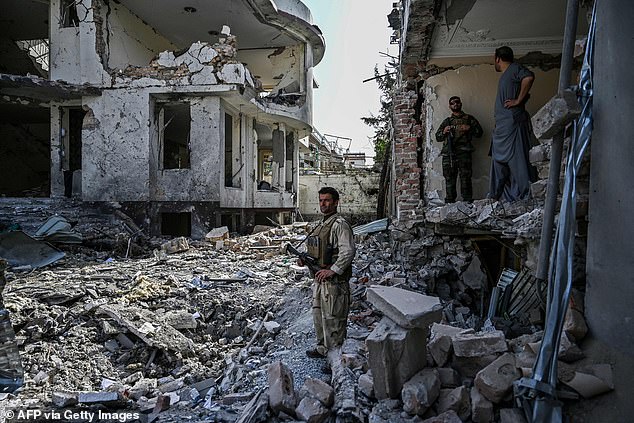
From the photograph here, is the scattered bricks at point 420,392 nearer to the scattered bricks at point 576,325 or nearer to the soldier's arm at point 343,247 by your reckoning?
the scattered bricks at point 576,325

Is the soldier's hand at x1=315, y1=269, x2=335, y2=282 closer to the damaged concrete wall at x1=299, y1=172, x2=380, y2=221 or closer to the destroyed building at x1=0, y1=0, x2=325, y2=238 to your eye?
the destroyed building at x1=0, y1=0, x2=325, y2=238

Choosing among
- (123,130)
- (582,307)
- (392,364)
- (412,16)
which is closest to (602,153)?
(582,307)

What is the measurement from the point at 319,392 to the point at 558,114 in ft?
7.24

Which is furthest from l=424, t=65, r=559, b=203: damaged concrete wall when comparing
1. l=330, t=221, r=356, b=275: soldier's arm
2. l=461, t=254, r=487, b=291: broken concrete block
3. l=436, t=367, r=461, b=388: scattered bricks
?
l=436, t=367, r=461, b=388: scattered bricks

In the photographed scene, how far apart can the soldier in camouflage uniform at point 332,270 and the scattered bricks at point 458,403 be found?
1.49 metres

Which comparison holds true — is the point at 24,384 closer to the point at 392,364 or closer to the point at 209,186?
the point at 392,364

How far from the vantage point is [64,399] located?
3.59 meters

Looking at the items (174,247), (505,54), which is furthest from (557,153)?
(174,247)

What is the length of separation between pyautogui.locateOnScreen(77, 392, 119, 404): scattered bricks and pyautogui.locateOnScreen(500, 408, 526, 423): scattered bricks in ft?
10.4

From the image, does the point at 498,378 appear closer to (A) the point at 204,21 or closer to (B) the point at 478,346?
(B) the point at 478,346

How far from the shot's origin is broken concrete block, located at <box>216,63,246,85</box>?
1156cm

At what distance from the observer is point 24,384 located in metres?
3.96

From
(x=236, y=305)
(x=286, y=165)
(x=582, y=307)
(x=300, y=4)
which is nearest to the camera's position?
(x=582, y=307)

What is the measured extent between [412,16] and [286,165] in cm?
1207
